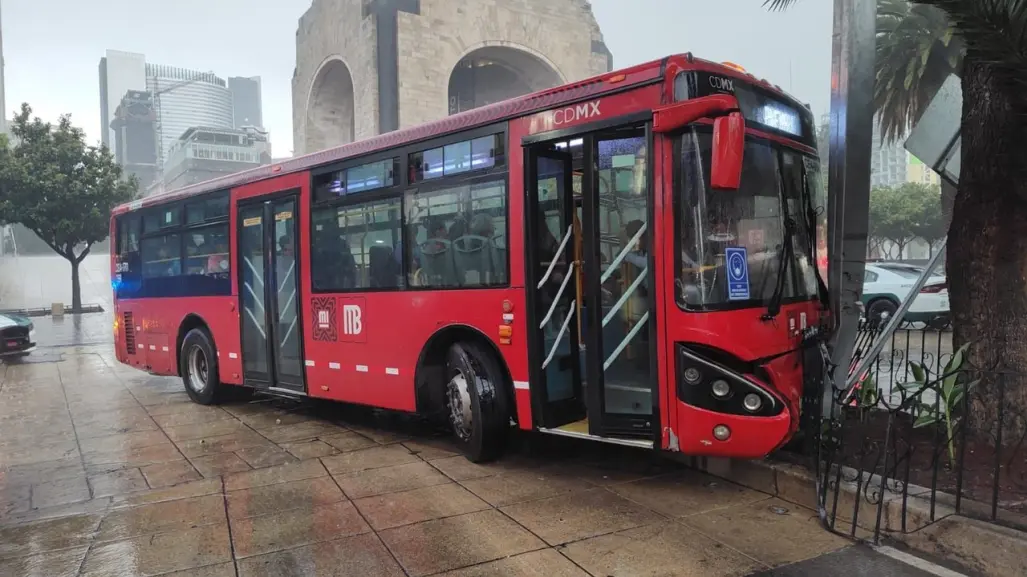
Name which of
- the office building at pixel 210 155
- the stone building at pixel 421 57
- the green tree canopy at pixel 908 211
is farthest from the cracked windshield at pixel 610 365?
the office building at pixel 210 155

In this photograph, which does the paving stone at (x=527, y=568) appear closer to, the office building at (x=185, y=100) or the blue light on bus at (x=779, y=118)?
the blue light on bus at (x=779, y=118)

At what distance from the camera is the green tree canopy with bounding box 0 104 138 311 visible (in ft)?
87.9

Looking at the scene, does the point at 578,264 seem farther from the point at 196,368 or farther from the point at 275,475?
the point at 196,368

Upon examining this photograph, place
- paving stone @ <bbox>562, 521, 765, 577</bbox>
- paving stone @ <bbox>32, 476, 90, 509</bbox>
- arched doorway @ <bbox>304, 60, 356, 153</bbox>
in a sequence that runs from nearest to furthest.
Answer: paving stone @ <bbox>562, 521, 765, 577</bbox>
paving stone @ <bbox>32, 476, 90, 509</bbox>
arched doorway @ <bbox>304, 60, 356, 153</bbox>

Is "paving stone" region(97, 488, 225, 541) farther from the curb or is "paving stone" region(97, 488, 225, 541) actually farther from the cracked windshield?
the curb

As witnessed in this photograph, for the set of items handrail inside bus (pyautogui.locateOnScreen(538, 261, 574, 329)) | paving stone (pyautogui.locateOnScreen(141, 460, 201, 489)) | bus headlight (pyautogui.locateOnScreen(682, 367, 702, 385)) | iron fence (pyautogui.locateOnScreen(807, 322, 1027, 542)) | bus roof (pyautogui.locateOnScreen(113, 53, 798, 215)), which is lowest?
paving stone (pyautogui.locateOnScreen(141, 460, 201, 489))

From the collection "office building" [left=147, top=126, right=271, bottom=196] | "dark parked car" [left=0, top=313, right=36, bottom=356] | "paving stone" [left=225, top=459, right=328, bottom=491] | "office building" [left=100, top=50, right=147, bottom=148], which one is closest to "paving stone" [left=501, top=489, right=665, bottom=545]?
"paving stone" [left=225, top=459, right=328, bottom=491]

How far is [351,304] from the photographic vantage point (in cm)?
693

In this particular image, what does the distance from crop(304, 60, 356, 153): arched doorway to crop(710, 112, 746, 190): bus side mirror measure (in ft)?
85.7

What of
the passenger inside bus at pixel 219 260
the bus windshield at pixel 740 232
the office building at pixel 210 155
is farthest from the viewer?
the office building at pixel 210 155

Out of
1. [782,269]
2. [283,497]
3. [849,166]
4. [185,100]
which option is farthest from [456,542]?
[185,100]

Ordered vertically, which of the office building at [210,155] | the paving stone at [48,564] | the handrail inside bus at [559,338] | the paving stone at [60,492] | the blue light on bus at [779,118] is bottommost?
the paving stone at [60,492]

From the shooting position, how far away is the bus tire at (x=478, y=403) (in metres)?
5.55

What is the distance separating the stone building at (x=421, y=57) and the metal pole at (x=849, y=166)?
1906cm
